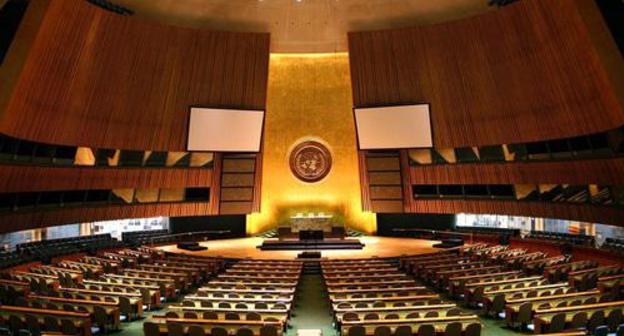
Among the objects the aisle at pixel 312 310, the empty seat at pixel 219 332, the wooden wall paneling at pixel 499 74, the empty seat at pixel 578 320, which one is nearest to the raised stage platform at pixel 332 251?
the aisle at pixel 312 310

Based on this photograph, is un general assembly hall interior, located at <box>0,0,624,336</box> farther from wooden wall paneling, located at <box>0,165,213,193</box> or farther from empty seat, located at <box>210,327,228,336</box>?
empty seat, located at <box>210,327,228,336</box>

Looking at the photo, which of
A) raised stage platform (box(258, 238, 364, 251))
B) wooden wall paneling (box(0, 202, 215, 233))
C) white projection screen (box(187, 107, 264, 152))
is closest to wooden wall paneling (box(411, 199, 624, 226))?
raised stage platform (box(258, 238, 364, 251))

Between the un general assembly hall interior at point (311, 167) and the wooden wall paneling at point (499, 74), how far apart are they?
79mm

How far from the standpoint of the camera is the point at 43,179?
1766cm

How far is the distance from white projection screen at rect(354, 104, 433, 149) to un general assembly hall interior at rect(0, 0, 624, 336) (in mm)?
92

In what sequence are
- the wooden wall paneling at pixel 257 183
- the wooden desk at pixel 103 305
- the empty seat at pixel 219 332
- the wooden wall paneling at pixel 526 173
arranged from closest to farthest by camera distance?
the empty seat at pixel 219 332 < the wooden desk at pixel 103 305 < the wooden wall paneling at pixel 526 173 < the wooden wall paneling at pixel 257 183

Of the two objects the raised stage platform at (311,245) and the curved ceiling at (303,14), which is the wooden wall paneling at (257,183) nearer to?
the raised stage platform at (311,245)

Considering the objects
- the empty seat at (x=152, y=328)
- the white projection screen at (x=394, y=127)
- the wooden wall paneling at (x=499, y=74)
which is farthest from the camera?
the white projection screen at (x=394, y=127)

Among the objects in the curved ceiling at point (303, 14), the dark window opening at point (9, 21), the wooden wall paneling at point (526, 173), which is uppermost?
the curved ceiling at point (303, 14)

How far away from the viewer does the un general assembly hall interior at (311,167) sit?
38.7 feet

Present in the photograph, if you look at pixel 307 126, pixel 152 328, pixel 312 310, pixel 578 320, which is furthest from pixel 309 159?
pixel 578 320

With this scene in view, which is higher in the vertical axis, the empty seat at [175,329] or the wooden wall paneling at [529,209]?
the wooden wall paneling at [529,209]

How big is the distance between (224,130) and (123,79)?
16.5 feet

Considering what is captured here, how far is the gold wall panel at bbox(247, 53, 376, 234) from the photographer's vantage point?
89.4ft
